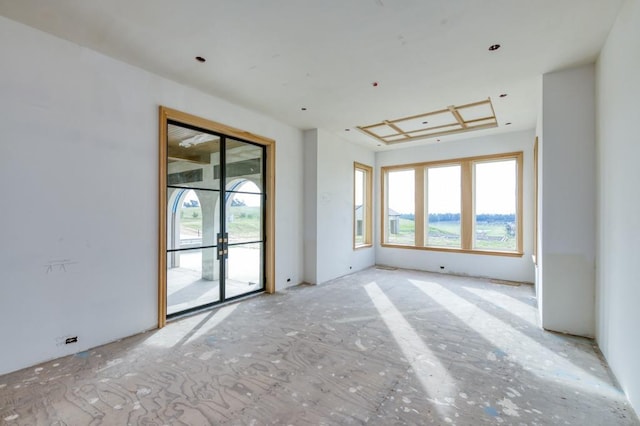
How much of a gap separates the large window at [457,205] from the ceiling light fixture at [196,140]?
15.3ft

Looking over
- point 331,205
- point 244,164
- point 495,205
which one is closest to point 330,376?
point 244,164

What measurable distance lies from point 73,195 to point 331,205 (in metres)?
4.17

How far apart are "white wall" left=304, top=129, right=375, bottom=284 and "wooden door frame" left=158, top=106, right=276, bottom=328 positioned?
877 mm

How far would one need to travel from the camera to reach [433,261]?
6.76 meters

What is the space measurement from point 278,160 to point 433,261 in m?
4.26

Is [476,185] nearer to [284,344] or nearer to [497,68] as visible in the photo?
[497,68]

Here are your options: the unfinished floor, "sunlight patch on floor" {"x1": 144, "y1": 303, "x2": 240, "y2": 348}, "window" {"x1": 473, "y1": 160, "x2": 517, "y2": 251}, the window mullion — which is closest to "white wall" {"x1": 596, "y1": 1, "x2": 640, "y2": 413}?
the unfinished floor

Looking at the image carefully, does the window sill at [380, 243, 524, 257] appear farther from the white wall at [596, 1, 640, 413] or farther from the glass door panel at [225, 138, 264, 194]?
the glass door panel at [225, 138, 264, 194]

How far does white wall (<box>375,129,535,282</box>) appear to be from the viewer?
5.68 m

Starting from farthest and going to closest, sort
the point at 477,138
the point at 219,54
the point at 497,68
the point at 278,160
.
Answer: the point at 477,138 < the point at 278,160 < the point at 497,68 < the point at 219,54

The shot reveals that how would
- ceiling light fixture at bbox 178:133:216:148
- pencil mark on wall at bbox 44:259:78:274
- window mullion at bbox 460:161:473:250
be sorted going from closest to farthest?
1. pencil mark on wall at bbox 44:259:78:274
2. ceiling light fixture at bbox 178:133:216:148
3. window mullion at bbox 460:161:473:250

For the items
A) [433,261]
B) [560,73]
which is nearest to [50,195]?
[560,73]

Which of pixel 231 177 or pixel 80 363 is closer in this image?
pixel 80 363

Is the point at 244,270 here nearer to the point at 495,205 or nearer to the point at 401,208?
the point at 401,208
